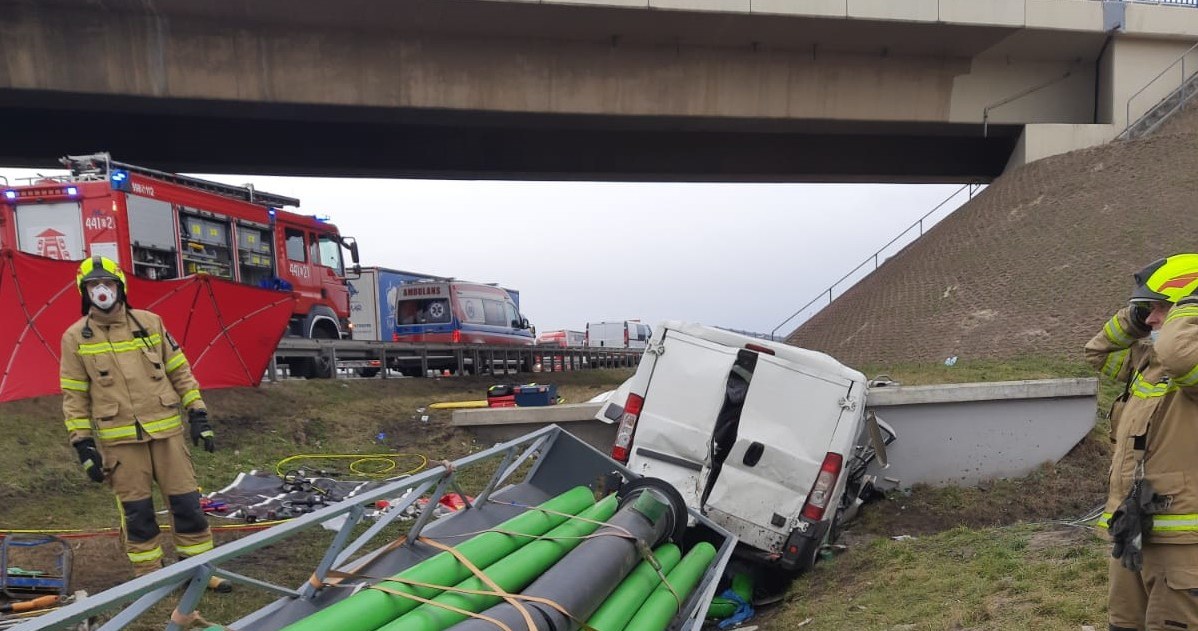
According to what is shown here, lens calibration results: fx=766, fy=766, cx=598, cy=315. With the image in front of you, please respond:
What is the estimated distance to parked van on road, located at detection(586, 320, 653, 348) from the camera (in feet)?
122

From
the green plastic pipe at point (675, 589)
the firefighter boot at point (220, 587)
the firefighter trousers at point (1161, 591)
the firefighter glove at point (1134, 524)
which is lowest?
the firefighter boot at point (220, 587)

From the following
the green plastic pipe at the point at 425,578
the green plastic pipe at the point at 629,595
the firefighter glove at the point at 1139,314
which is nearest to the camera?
the green plastic pipe at the point at 425,578

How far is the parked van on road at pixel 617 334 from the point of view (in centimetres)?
3706

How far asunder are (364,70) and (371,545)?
14648mm

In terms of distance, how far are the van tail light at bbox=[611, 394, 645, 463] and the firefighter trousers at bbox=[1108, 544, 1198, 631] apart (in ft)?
10.6

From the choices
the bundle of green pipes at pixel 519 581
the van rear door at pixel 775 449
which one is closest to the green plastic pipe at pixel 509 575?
the bundle of green pipes at pixel 519 581

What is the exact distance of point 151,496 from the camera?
4.39 m

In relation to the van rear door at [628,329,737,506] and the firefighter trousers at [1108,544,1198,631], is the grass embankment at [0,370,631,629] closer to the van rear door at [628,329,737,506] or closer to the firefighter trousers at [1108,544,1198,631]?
the van rear door at [628,329,737,506]

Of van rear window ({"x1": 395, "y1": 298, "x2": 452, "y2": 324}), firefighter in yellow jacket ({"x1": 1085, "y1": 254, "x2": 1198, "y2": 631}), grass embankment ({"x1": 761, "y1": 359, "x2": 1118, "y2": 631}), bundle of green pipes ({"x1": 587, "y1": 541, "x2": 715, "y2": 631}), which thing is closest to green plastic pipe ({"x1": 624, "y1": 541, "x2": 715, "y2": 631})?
bundle of green pipes ({"x1": 587, "y1": 541, "x2": 715, "y2": 631})

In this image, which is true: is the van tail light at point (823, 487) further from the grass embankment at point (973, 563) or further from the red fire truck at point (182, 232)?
the red fire truck at point (182, 232)

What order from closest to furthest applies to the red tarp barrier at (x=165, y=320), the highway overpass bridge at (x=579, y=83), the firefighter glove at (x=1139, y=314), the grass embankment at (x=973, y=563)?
the firefighter glove at (x=1139, y=314) < the grass embankment at (x=973, y=563) < the red tarp barrier at (x=165, y=320) < the highway overpass bridge at (x=579, y=83)

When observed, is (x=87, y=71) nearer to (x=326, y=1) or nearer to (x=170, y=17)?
(x=170, y=17)

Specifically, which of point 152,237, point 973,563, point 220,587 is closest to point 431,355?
point 152,237

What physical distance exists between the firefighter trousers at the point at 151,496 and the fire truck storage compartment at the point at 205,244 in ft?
30.9
